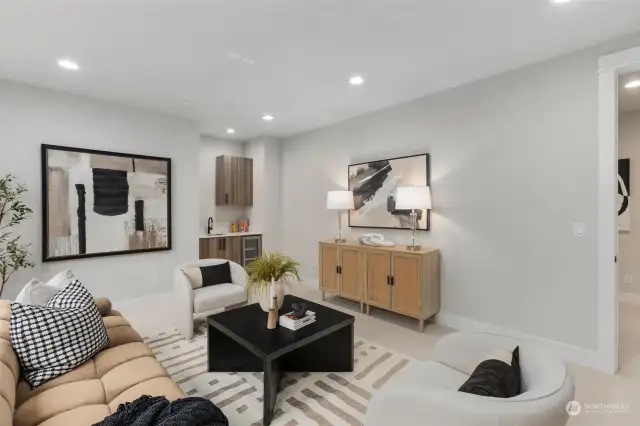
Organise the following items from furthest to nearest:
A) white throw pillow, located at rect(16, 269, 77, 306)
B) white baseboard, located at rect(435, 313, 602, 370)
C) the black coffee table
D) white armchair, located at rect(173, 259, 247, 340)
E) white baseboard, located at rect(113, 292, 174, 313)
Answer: white baseboard, located at rect(113, 292, 174, 313) < white armchair, located at rect(173, 259, 247, 340) < white baseboard, located at rect(435, 313, 602, 370) < the black coffee table < white throw pillow, located at rect(16, 269, 77, 306)

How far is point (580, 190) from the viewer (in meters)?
2.57

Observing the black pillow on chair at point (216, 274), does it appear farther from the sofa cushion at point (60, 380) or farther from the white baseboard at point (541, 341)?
the white baseboard at point (541, 341)

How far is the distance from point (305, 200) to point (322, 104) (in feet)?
5.85

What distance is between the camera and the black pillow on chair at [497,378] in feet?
3.86

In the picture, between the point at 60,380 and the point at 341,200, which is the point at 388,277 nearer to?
the point at 341,200

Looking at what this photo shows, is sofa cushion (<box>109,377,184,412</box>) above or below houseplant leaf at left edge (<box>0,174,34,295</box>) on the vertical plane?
below

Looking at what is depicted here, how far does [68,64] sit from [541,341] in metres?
5.05

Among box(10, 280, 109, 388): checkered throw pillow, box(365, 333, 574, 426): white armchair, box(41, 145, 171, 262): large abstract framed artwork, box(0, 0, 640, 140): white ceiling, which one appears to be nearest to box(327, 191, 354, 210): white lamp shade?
box(0, 0, 640, 140): white ceiling

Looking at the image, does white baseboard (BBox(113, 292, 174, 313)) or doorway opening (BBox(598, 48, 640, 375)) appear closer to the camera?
doorway opening (BBox(598, 48, 640, 375))

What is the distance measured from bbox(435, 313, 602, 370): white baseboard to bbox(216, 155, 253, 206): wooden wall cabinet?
3874mm

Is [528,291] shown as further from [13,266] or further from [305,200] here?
[13,266]

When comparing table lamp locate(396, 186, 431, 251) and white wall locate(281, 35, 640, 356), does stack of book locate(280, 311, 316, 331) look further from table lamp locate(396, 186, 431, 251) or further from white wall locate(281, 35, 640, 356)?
white wall locate(281, 35, 640, 356)

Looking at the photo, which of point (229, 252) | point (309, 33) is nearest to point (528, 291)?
point (309, 33)

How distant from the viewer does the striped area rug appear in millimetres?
1921
